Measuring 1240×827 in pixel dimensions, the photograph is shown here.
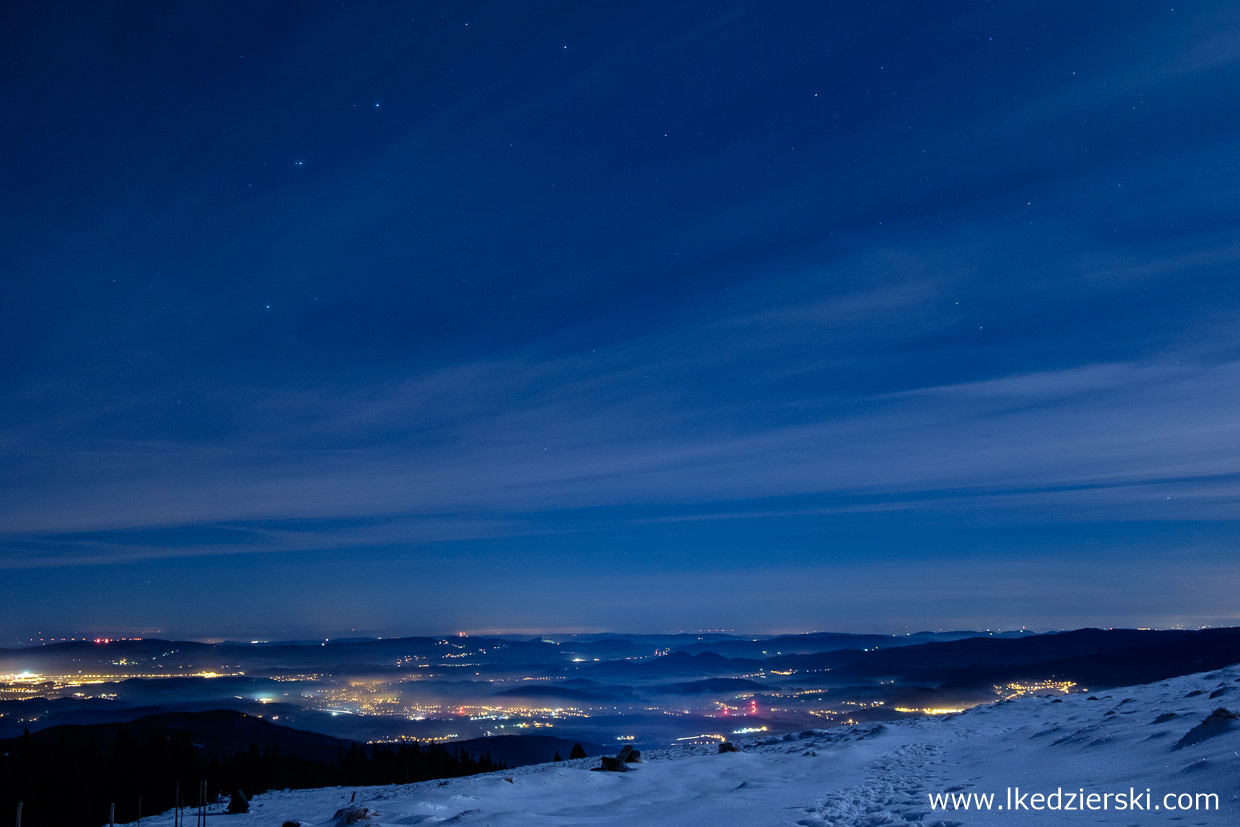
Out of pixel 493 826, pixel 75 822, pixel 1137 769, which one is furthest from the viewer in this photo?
pixel 75 822

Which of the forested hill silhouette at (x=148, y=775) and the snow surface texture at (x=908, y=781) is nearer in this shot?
the snow surface texture at (x=908, y=781)

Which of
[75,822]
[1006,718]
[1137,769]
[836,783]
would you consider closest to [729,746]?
[1006,718]

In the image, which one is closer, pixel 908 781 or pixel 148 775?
pixel 908 781

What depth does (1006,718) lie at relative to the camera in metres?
26.9

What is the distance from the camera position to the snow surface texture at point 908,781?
969cm

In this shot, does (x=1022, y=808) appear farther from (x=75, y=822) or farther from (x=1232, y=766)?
(x=75, y=822)

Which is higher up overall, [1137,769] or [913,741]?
[1137,769]

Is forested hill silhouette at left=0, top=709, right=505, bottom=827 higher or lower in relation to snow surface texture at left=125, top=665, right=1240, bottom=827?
lower

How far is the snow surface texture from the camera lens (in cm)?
969

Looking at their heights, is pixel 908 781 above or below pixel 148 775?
above

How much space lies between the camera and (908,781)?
47.6 ft

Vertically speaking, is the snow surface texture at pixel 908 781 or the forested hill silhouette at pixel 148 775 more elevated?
the snow surface texture at pixel 908 781

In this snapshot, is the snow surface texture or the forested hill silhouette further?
the forested hill silhouette

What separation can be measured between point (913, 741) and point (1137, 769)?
1347 cm
